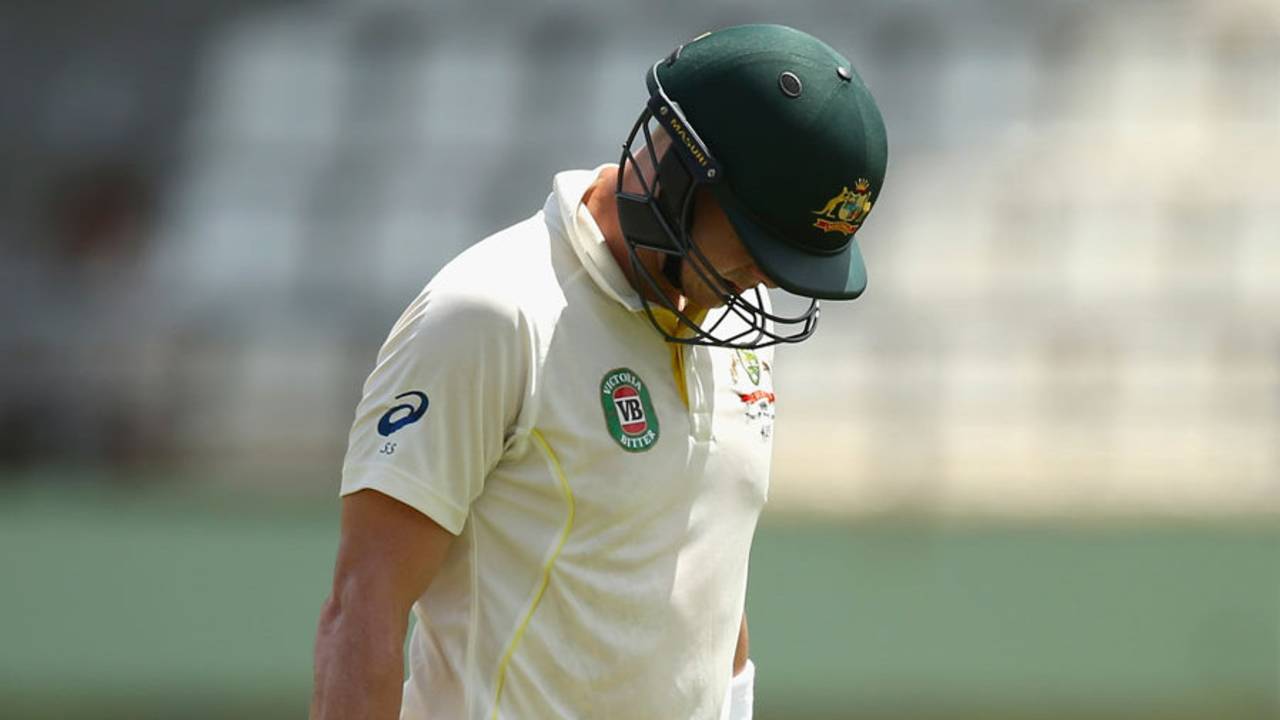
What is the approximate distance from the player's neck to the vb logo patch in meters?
0.10

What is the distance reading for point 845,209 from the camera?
5.70 ft

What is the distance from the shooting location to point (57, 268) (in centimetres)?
1212

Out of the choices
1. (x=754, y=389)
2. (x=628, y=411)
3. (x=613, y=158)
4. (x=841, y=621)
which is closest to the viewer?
(x=628, y=411)

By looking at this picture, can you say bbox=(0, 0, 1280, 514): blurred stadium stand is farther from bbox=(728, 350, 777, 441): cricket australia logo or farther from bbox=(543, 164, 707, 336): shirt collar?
bbox=(543, 164, 707, 336): shirt collar

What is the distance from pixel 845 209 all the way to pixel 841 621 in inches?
211

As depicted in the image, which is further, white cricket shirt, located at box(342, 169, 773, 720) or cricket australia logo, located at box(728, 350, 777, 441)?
cricket australia logo, located at box(728, 350, 777, 441)

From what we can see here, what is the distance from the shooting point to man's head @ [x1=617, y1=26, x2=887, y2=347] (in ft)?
A: 5.58

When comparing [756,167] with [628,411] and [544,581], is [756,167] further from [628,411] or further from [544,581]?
[544,581]

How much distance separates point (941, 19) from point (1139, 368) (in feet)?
10.4

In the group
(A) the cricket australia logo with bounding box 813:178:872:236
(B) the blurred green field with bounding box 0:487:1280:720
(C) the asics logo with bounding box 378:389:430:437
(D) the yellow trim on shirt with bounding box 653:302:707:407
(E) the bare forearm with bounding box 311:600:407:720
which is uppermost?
(A) the cricket australia logo with bounding box 813:178:872:236

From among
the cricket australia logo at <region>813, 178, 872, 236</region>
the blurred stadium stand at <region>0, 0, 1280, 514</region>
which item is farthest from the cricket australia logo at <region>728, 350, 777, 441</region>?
the blurred stadium stand at <region>0, 0, 1280, 514</region>

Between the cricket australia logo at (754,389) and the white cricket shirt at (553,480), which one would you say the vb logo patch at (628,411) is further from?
the cricket australia logo at (754,389)

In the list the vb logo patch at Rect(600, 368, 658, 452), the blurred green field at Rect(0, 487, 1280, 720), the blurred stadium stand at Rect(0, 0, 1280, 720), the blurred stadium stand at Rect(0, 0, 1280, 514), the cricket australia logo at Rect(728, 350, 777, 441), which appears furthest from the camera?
the blurred stadium stand at Rect(0, 0, 1280, 514)

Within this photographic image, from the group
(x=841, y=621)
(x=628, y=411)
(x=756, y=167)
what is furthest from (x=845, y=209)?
(x=841, y=621)
